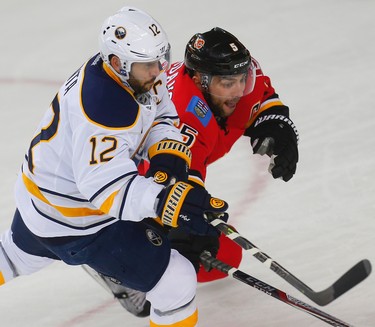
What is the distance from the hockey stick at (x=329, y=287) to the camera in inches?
115

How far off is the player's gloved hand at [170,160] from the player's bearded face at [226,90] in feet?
1.52

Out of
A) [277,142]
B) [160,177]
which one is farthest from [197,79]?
[160,177]

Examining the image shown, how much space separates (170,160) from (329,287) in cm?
66

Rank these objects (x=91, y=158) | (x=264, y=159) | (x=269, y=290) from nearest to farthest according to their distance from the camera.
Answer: (x=91, y=158), (x=269, y=290), (x=264, y=159)

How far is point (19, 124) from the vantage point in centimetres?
525

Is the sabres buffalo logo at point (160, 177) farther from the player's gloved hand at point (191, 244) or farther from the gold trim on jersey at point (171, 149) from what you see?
the player's gloved hand at point (191, 244)

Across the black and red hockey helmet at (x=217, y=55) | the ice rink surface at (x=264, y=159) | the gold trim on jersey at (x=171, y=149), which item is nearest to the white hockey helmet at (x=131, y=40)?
the gold trim on jersey at (x=171, y=149)

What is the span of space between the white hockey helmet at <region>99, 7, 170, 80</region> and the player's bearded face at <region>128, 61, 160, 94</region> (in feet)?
0.07

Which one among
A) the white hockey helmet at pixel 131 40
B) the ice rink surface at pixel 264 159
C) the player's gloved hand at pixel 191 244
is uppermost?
the white hockey helmet at pixel 131 40

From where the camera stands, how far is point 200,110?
355 centimetres

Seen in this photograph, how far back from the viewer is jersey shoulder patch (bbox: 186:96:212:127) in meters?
3.54

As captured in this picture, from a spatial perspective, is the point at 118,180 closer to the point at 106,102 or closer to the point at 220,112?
the point at 106,102

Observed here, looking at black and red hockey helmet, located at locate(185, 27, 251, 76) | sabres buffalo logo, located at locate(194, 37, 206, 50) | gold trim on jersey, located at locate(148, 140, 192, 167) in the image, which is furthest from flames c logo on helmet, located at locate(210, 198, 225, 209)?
sabres buffalo logo, located at locate(194, 37, 206, 50)

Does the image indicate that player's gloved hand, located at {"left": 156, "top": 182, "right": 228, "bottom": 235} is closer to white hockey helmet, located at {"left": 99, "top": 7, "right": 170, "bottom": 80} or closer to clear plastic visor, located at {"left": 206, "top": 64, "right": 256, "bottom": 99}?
white hockey helmet, located at {"left": 99, "top": 7, "right": 170, "bottom": 80}
